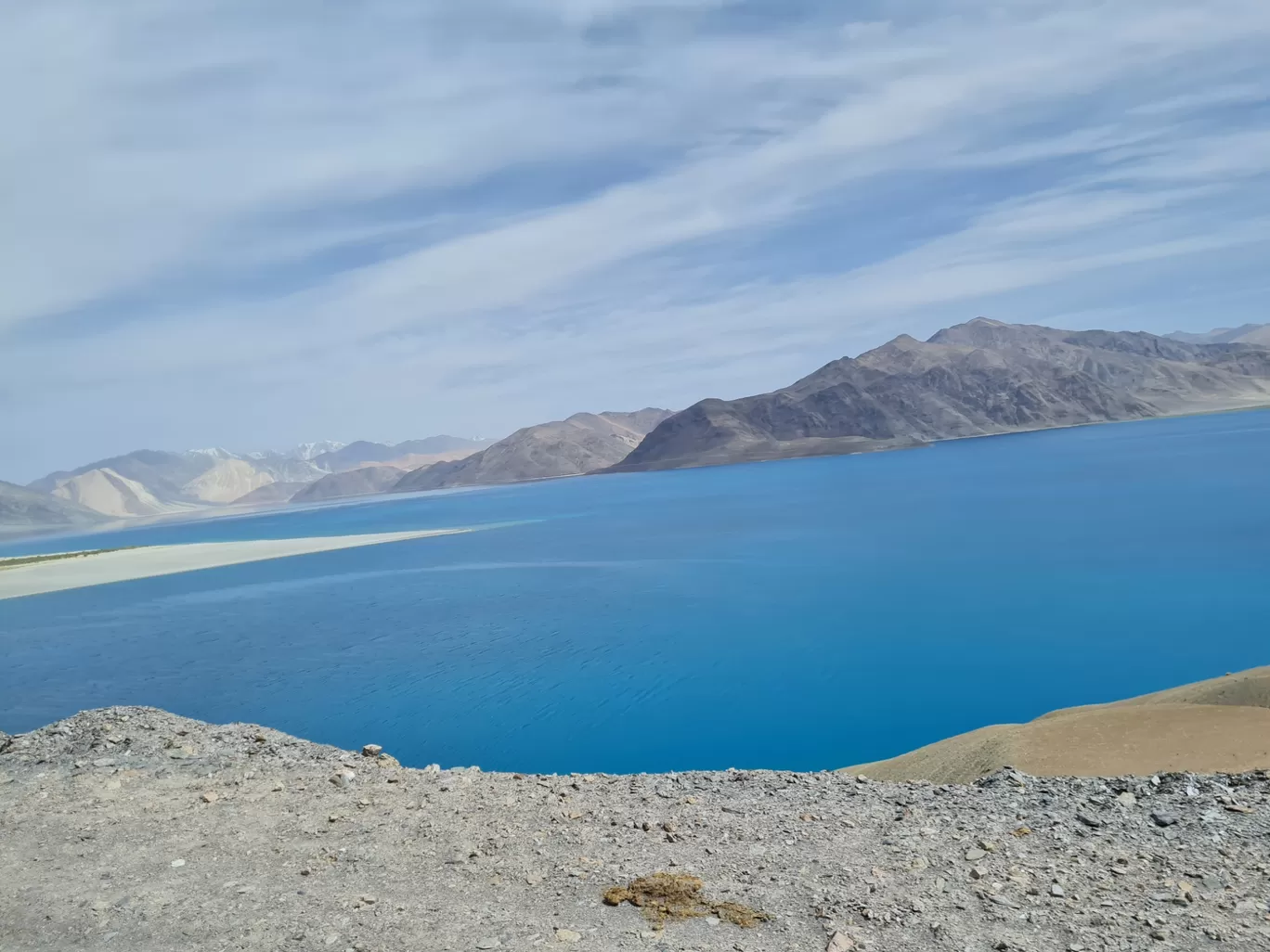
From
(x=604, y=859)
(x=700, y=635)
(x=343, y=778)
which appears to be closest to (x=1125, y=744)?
(x=604, y=859)

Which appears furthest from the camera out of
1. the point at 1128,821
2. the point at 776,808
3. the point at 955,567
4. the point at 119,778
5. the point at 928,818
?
the point at 955,567

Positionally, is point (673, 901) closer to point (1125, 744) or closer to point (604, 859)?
point (604, 859)

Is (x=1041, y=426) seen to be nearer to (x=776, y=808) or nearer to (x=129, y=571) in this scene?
(x=129, y=571)

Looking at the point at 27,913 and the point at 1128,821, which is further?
the point at 1128,821

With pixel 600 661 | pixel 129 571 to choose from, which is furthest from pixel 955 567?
pixel 129 571

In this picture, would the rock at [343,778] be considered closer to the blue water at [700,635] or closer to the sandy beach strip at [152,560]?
the blue water at [700,635]

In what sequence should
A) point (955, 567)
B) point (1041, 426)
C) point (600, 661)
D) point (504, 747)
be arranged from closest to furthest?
point (504, 747), point (600, 661), point (955, 567), point (1041, 426)

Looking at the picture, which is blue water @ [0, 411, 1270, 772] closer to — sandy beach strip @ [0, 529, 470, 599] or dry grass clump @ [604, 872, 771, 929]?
sandy beach strip @ [0, 529, 470, 599]
